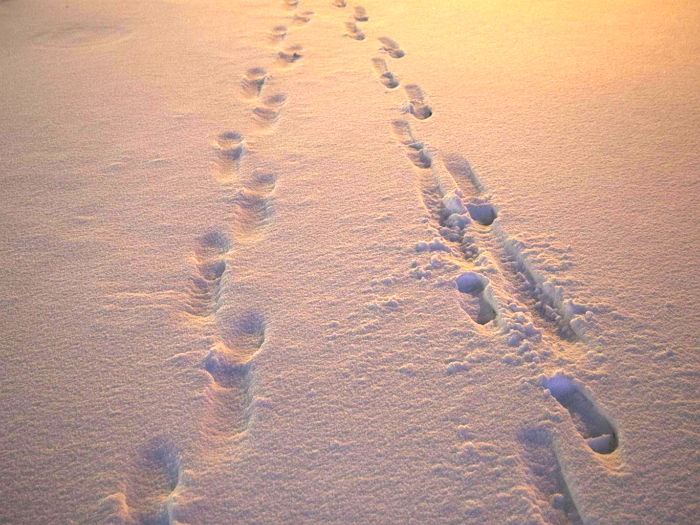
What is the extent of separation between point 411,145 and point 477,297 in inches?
29.9

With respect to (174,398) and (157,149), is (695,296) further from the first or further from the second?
(157,149)

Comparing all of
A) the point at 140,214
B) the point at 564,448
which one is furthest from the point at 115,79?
the point at 564,448

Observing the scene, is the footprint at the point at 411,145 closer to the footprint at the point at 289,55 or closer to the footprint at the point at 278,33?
the footprint at the point at 289,55

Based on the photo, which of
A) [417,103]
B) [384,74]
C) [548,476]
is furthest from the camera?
[384,74]

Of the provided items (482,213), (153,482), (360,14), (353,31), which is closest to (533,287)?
(482,213)

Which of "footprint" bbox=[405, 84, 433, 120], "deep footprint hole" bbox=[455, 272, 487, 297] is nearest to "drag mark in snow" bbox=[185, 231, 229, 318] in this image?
"deep footprint hole" bbox=[455, 272, 487, 297]

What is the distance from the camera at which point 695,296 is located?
1.22 meters

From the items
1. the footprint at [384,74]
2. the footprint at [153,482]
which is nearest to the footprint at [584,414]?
the footprint at [153,482]

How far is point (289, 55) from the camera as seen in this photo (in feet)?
8.27

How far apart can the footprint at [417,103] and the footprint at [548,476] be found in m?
1.35

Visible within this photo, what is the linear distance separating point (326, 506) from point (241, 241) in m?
0.80

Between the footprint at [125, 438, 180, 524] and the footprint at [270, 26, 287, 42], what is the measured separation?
231cm

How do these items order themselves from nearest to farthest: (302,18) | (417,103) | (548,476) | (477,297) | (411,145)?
(548,476) < (477,297) < (411,145) < (417,103) < (302,18)

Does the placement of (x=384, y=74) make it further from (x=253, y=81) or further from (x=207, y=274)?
(x=207, y=274)
